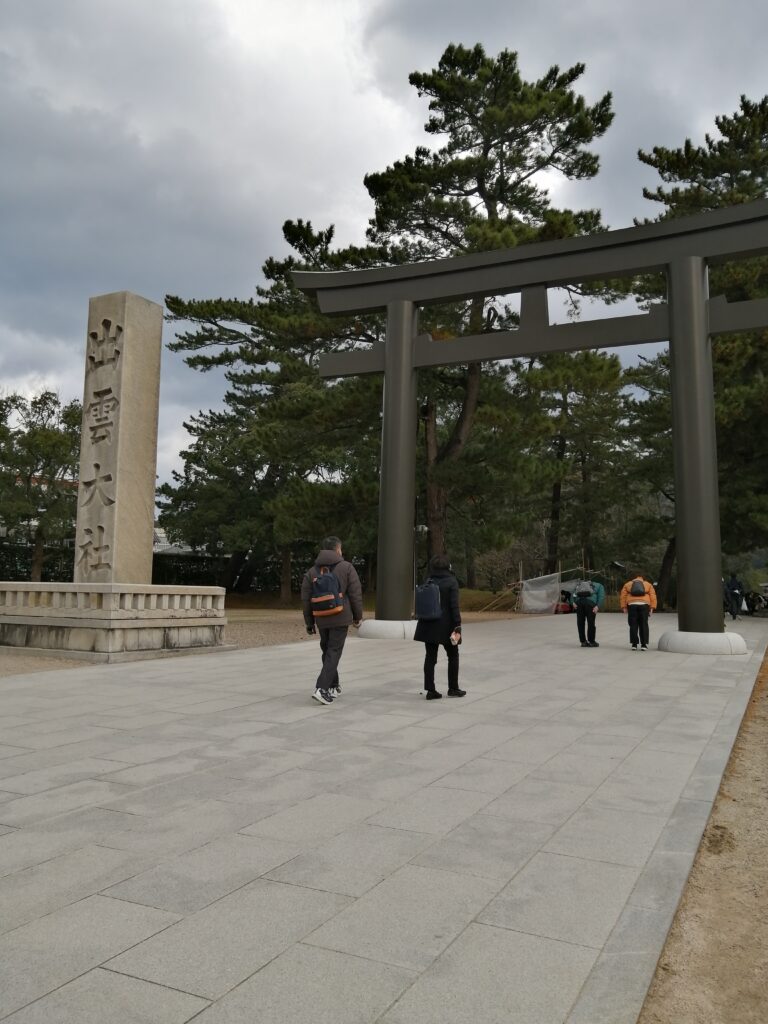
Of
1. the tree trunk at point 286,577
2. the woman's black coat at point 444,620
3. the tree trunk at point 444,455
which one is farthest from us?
the tree trunk at point 286,577

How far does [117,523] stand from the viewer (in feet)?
36.0

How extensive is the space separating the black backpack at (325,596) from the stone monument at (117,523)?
432 cm

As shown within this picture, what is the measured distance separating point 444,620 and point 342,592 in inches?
41.2

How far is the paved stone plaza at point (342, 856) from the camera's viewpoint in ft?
7.40

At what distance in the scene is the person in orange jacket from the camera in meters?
12.1

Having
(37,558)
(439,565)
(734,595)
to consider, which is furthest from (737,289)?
(37,558)

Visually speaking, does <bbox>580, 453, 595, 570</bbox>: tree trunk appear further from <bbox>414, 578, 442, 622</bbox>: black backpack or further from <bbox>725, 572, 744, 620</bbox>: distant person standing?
<bbox>414, 578, 442, 622</bbox>: black backpack

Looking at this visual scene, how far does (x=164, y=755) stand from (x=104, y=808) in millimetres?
1103

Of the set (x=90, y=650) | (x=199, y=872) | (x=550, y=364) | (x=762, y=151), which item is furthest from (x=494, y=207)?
(x=199, y=872)

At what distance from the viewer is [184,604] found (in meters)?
11.6

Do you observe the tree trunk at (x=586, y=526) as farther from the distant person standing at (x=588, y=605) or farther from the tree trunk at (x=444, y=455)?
the distant person standing at (x=588, y=605)

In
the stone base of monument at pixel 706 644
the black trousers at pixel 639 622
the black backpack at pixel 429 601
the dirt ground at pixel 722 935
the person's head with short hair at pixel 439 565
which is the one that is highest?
the person's head with short hair at pixel 439 565

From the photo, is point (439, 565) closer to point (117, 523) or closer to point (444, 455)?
point (117, 523)

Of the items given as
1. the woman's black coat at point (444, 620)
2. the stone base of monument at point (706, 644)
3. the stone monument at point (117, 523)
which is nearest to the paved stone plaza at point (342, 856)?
the woman's black coat at point (444, 620)
